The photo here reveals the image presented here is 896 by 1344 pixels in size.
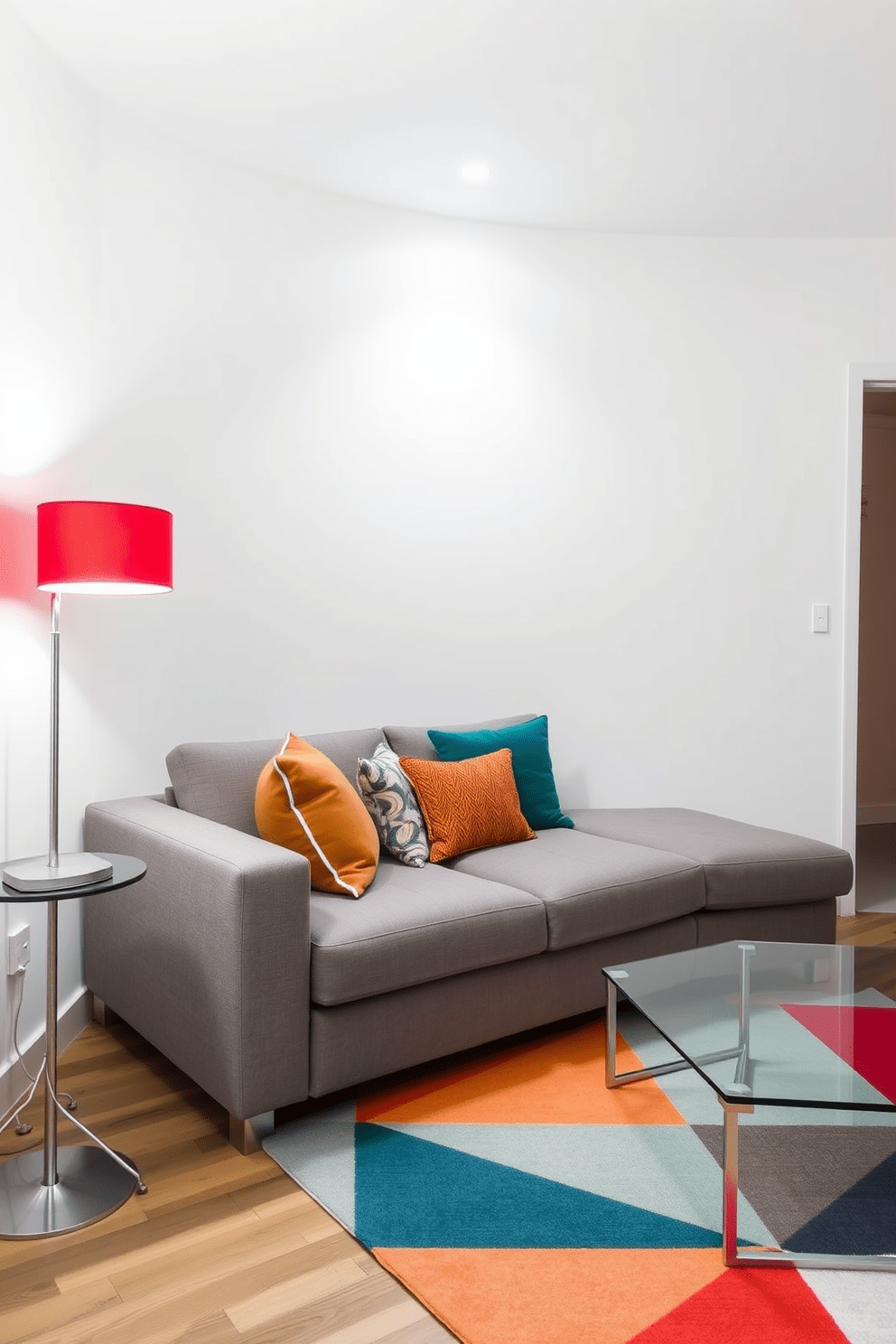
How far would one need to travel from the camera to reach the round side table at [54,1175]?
5.83 feet

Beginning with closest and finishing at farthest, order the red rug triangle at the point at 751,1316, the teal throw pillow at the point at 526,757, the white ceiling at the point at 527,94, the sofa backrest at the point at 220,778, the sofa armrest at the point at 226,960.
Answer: the red rug triangle at the point at 751,1316 → the sofa armrest at the point at 226,960 → the white ceiling at the point at 527,94 → the sofa backrest at the point at 220,778 → the teal throw pillow at the point at 526,757

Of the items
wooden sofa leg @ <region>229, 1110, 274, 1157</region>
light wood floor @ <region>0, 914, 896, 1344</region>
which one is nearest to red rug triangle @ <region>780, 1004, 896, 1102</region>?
light wood floor @ <region>0, 914, 896, 1344</region>

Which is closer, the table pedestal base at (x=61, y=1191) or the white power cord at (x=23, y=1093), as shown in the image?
the table pedestal base at (x=61, y=1191)

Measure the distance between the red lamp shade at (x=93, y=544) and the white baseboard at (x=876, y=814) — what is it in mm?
5100

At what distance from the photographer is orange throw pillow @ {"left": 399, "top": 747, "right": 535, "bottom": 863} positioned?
2.81 metres

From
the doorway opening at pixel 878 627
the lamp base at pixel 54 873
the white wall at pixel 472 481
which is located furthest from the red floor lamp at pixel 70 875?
the doorway opening at pixel 878 627

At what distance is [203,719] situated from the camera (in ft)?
10.0

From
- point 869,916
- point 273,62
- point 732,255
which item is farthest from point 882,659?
point 273,62

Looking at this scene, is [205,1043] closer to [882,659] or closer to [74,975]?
[74,975]

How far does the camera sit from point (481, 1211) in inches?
72.2

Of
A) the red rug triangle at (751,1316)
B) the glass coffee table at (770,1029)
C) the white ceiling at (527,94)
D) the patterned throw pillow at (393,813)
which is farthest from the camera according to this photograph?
the patterned throw pillow at (393,813)

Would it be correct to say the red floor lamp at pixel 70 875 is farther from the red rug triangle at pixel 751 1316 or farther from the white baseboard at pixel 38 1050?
the red rug triangle at pixel 751 1316

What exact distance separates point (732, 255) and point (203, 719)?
275 cm

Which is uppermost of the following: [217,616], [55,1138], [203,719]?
[217,616]
